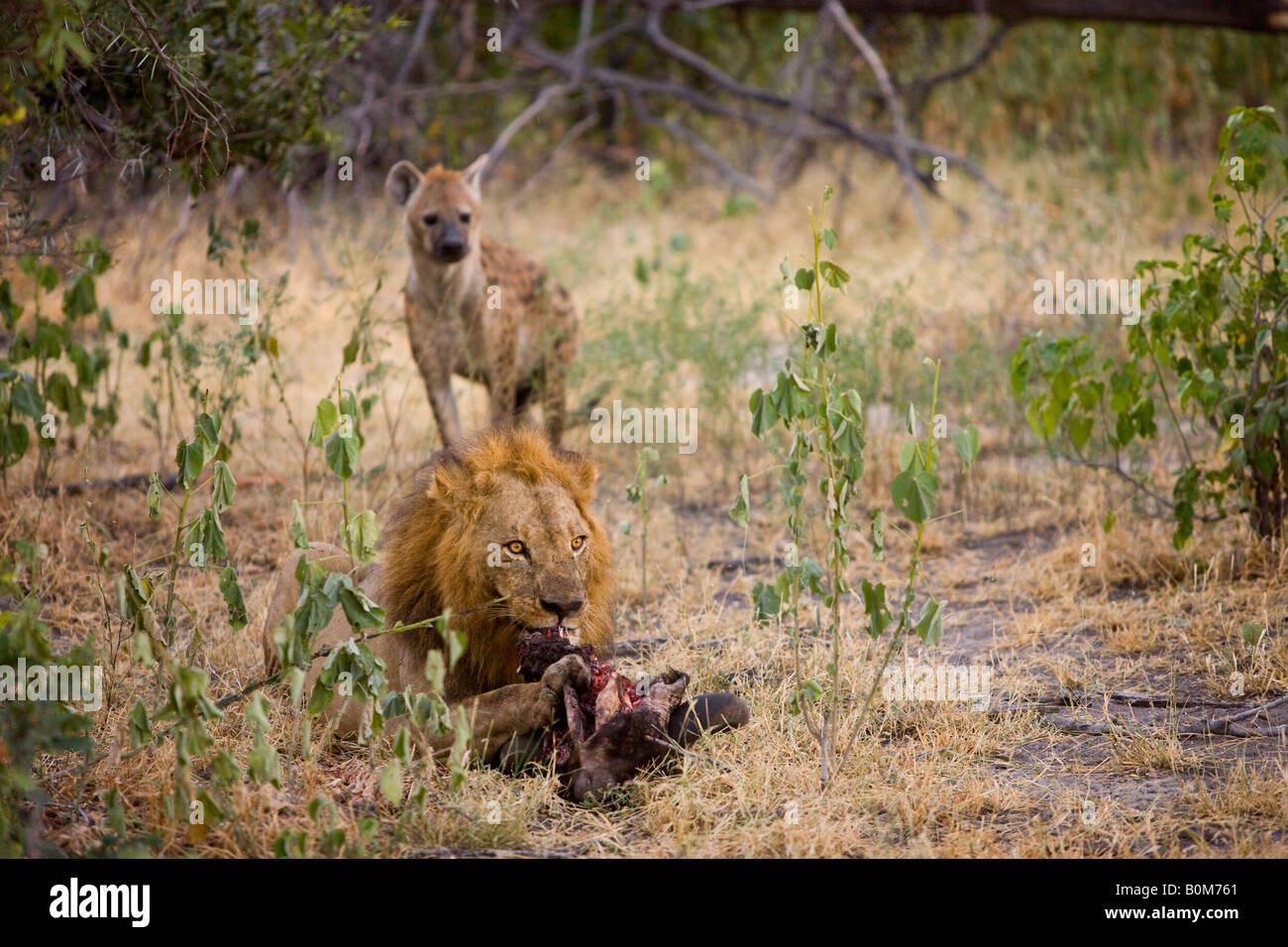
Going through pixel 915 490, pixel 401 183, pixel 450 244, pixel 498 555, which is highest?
pixel 401 183

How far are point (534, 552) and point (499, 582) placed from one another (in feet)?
0.42

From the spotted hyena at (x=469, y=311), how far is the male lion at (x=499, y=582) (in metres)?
3.07

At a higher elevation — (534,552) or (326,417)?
(326,417)

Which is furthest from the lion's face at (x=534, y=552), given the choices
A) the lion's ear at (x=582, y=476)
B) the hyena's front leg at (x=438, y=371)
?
the hyena's front leg at (x=438, y=371)

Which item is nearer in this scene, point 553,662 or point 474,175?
point 553,662

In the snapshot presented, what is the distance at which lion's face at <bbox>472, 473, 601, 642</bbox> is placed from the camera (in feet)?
12.3

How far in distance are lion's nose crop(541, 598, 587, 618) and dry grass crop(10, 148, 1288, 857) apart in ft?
1.55

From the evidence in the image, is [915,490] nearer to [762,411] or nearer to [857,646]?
[762,411]

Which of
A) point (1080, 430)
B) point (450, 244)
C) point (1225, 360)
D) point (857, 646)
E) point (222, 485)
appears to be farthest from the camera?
point (450, 244)

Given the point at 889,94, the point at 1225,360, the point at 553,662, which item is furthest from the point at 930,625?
the point at 889,94

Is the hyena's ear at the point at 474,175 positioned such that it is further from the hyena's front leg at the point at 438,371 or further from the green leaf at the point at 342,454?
the green leaf at the point at 342,454

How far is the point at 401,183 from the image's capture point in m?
7.68

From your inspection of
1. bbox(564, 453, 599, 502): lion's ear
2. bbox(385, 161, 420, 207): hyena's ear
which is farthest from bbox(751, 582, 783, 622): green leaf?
bbox(385, 161, 420, 207): hyena's ear

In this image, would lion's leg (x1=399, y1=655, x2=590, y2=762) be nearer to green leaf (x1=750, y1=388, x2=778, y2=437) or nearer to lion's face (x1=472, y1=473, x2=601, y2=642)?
lion's face (x1=472, y1=473, x2=601, y2=642)
